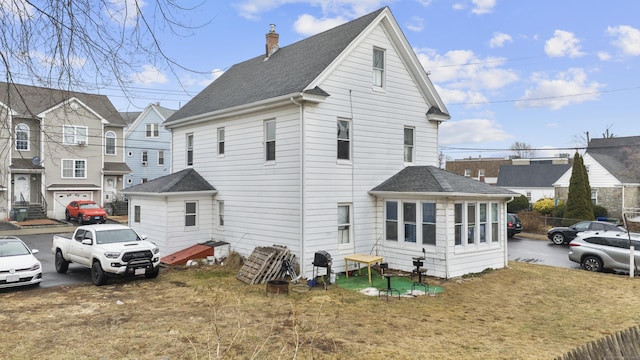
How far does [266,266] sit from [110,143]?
90.6 ft

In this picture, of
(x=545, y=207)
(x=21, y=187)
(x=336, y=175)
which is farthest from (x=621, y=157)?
(x=21, y=187)

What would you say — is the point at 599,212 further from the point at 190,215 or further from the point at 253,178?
the point at 190,215

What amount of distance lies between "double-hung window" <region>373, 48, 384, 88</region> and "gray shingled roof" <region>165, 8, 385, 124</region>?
1190mm

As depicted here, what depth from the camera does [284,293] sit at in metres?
11.5

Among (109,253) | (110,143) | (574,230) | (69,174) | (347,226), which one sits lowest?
(574,230)

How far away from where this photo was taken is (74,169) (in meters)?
31.9

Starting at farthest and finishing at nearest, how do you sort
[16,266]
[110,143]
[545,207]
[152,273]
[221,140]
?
1. [545,207]
2. [110,143]
3. [221,140]
4. [152,273]
5. [16,266]

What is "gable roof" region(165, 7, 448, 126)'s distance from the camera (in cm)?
1420

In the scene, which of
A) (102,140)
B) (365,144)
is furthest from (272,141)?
(102,140)

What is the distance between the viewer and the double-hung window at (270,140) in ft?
48.1

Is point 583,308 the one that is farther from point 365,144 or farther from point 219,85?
point 219,85

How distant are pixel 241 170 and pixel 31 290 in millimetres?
7787

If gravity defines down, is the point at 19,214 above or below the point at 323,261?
above

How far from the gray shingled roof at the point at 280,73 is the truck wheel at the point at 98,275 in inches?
300
